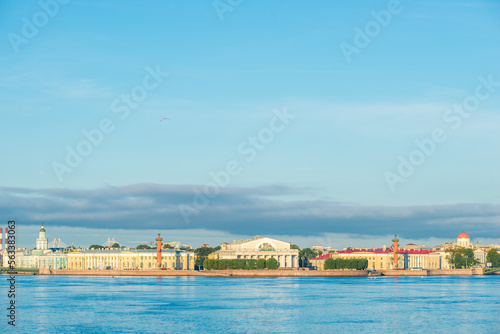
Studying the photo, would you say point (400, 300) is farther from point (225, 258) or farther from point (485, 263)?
point (485, 263)

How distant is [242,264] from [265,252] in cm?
996

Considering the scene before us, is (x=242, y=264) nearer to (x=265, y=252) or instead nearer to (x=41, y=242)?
(x=265, y=252)

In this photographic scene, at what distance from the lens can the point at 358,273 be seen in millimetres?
99000

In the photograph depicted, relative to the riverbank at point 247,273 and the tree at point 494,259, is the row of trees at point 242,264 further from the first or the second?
the tree at point 494,259

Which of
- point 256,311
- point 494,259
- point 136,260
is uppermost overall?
point 494,259

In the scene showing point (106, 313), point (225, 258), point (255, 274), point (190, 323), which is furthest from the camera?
point (225, 258)

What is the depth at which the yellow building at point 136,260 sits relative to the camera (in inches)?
4423

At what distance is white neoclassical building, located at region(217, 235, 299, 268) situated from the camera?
11131cm

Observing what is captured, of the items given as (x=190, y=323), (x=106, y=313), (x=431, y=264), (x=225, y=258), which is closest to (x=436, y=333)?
(x=190, y=323)

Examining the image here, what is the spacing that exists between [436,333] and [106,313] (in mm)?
16891

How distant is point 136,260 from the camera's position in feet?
371

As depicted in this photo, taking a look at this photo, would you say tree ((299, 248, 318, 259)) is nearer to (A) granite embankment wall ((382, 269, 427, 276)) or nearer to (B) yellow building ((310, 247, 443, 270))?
(B) yellow building ((310, 247, 443, 270))

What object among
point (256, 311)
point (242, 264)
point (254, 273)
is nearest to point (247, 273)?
point (254, 273)

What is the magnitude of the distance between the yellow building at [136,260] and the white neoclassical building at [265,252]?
512 centimetres
